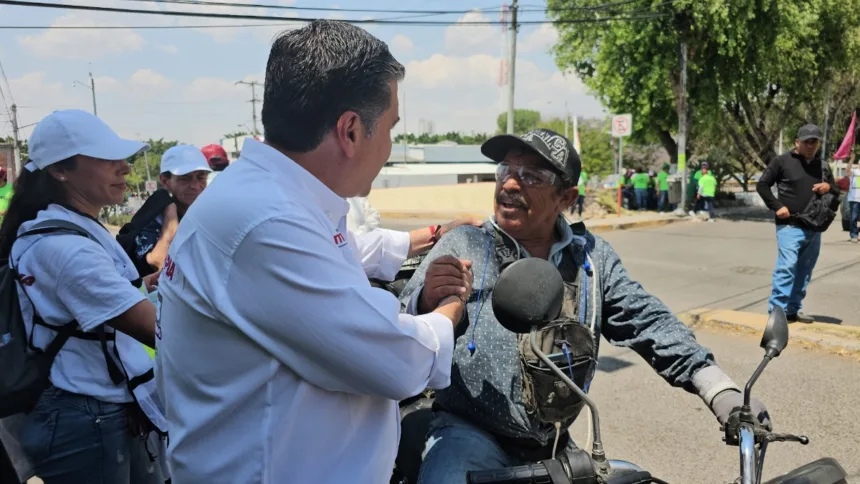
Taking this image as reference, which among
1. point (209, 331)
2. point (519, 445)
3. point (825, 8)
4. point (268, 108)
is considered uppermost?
point (825, 8)

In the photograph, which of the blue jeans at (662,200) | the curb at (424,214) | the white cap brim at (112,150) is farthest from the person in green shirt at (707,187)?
the white cap brim at (112,150)

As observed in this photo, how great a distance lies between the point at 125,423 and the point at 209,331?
1.28 metres

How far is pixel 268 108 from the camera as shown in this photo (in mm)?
1327

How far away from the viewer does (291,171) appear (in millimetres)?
1270

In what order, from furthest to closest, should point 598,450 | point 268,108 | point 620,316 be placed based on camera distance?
point 620,316 → point 598,450 → point 268,108

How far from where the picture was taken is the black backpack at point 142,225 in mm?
3537

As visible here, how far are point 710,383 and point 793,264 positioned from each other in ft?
17.1

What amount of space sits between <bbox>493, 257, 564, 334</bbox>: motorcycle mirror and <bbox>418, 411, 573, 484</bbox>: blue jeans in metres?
0.63

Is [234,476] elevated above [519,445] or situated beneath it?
elevated above

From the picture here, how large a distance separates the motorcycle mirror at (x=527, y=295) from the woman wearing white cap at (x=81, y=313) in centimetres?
119

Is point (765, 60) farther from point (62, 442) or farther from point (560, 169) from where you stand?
point (62, 442)

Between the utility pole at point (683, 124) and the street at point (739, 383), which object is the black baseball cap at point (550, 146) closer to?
the street at point (739, 383)

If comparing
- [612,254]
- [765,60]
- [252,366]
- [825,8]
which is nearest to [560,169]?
[612,254]

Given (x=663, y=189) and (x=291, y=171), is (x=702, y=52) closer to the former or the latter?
(x=663, y=189)
